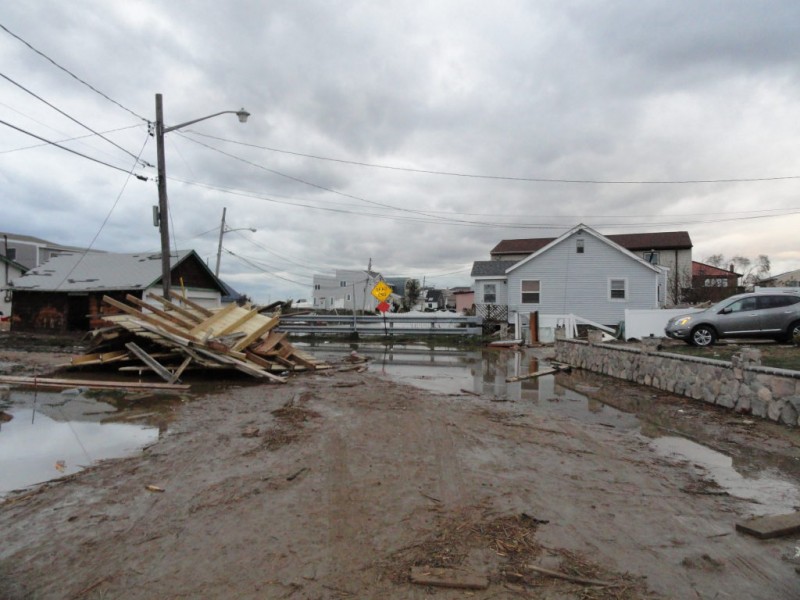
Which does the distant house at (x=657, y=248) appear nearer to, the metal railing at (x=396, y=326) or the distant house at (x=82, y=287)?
the metal railing at (x=396, y=326)

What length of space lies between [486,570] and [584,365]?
13.0m

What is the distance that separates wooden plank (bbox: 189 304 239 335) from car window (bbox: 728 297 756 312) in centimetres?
1399

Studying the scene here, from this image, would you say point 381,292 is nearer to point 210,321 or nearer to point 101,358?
point 210,321

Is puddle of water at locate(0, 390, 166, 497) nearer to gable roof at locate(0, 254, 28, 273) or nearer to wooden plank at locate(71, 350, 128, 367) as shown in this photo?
wooden plank at locate(71, 350, 128, 367)

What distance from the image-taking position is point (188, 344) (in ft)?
39.0

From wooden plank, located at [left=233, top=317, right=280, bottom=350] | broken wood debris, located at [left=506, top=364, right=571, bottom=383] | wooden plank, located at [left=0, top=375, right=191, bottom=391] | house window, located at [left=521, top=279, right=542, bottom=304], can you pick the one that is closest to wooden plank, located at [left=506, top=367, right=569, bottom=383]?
broken wood debris, located at [left=506, top=364, right=571, bottom=383]

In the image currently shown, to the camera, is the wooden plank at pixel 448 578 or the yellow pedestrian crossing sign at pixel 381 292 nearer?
the wooden plank at pixel 448 578

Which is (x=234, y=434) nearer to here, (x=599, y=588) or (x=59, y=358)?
(x=599, y=588)

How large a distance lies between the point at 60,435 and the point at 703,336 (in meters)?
14.6

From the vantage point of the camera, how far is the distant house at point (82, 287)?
26.2 m

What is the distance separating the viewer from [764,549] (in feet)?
11.6

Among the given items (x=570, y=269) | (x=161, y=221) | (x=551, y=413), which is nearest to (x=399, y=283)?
(x=570, y=269)

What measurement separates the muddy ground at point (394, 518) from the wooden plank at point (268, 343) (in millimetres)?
6488

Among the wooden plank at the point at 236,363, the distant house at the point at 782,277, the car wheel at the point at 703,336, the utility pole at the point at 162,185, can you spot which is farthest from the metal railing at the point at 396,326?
the distant house at the point at 782,277
